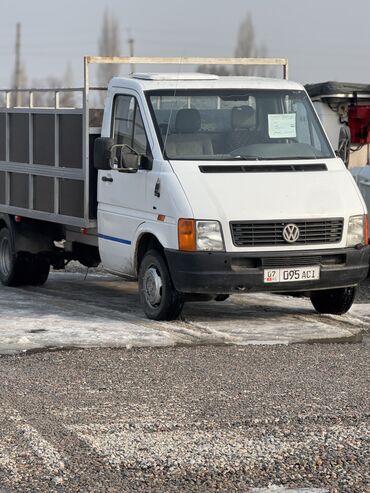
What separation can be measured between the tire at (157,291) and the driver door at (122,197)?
37cm

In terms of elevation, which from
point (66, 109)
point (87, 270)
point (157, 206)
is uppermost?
point (66, 109)

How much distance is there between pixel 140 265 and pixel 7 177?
3.53m

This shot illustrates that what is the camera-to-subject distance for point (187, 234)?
1080 centimetres

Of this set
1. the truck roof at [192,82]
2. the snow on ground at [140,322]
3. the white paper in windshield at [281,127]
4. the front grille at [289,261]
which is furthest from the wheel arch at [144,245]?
the white paper in windshield at [281,127]

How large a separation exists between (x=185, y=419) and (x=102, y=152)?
15.7 ft

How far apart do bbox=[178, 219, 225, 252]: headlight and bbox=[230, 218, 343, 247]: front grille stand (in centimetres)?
14

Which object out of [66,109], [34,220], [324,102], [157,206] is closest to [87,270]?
[34,220]

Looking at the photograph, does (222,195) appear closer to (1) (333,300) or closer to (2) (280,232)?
(2) (280,232)

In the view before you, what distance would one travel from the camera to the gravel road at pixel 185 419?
6.23 m

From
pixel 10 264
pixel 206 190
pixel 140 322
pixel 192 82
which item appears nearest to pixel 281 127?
pixel 192 82

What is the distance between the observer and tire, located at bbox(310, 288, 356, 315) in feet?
38.7

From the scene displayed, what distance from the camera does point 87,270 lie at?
1644 cm

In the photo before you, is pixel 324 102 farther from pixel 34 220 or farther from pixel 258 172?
pixel 258 172

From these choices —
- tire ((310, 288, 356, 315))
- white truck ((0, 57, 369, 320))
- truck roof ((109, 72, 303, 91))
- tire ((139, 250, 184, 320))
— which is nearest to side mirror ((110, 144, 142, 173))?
white truck ((0, 57, 369, 320))
